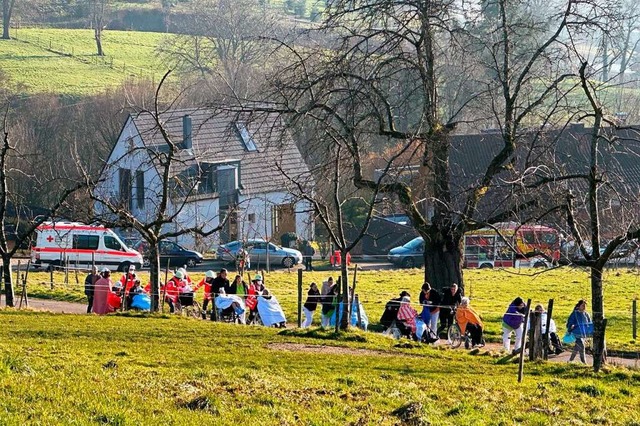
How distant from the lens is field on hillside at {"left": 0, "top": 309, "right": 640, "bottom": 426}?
11734mm

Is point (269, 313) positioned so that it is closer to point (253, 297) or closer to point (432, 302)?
point (253, 297)

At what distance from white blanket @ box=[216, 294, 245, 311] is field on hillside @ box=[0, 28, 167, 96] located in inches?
2518

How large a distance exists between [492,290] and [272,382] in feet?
83.0

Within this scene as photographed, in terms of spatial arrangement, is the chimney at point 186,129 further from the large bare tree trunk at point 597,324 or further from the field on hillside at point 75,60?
the large bare tree trunk at point 597,324

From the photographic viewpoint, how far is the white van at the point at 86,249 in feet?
147

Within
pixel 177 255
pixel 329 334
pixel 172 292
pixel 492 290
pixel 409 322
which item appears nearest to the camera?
pixel 329 334

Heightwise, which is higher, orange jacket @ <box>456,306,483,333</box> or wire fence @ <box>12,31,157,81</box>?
wire fence @ <box>12,31,157,81</box>

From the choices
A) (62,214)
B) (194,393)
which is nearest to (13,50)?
(62,214)

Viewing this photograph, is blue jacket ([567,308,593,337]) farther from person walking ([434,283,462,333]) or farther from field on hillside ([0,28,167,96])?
field on hillside ([0,28,167,96])

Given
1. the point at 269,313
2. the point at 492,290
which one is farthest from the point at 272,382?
the point at 492,290

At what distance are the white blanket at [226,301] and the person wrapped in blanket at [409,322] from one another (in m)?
4.42

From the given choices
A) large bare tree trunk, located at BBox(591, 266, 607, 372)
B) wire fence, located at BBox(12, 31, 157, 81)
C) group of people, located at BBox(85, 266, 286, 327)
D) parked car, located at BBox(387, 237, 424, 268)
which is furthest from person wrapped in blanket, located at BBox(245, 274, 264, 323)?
wire fence, located at BBox(12, 31, 157, 81)

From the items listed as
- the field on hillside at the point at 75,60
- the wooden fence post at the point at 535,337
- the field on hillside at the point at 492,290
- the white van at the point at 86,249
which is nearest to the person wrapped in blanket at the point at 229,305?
the field on hillside at the point at 492,290

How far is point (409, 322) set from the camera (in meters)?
24.5
